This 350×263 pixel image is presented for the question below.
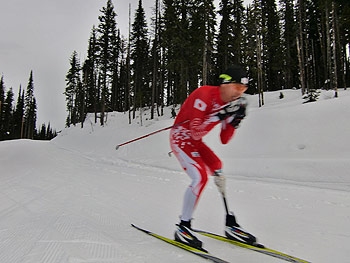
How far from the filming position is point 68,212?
11.5ft

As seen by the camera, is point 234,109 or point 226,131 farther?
point 226,131

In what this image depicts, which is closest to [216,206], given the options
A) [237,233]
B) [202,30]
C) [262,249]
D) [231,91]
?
[237,233]

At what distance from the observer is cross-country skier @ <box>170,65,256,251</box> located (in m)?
2.38

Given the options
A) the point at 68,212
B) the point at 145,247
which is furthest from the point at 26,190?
the point at 145,247

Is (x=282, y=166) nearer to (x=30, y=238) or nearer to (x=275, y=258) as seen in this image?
(x=275, y=258)

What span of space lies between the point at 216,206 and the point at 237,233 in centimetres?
156

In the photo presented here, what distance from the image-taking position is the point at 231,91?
94.8 inches

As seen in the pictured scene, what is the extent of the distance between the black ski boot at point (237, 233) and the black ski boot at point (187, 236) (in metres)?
0.47

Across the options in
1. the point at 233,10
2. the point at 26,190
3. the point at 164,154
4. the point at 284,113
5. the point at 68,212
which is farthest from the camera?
the point at 233,10

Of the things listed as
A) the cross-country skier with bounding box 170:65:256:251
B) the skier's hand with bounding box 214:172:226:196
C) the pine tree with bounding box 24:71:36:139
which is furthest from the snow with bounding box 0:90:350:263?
the pine tree with bounding box 24:71:36:139

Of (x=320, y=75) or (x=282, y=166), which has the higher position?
(x=320, y=75)

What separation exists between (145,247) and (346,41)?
36.5m

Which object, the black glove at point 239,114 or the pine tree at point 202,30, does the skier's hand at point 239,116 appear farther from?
the pine tree at point 202,30

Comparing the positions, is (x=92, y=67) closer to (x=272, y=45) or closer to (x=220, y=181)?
(x=272, y=45)
